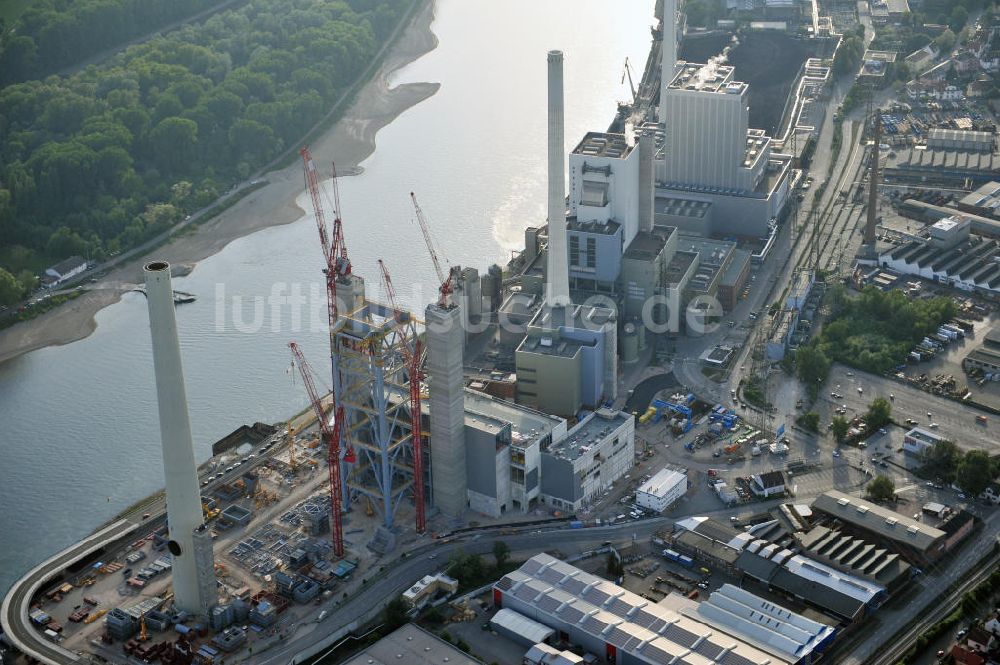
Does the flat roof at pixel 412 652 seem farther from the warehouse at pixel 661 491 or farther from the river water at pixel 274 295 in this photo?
the river water at pixel 274 295

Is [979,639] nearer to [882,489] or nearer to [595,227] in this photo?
[882,489]

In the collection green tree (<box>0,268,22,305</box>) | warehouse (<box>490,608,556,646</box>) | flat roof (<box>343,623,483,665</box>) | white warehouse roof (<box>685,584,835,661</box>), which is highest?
green tree (<box>0,268,22,305</box>)

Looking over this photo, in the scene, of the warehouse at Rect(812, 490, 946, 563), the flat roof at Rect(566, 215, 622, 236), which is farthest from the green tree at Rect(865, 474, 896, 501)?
the flat roof at Rect(566, 215, 622, 236)

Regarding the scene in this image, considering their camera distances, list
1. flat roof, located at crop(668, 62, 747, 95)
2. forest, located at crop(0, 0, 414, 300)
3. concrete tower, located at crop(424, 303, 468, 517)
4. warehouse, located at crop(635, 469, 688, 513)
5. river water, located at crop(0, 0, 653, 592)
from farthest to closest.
Result: forest, located at crop(0, 0, 414, 300)
flat roof, located at crop(668, 62, 747, 95)
river water, located at crop(0, 0, 653, 592)
warehouse, located at crop(635, 469, 688, 513)
concrete tower, located at crop(424, 303, 468, 517)

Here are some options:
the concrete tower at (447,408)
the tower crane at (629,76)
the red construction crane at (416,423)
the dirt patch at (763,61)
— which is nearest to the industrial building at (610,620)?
the red construction crane at (416,423)

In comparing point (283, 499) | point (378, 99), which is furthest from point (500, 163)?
point (283, 499)

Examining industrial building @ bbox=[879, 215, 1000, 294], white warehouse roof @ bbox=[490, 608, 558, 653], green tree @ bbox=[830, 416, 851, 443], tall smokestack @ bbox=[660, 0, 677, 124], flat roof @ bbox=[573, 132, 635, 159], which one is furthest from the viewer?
tall smokestack @ bbox=[660, 0, 677, 124]

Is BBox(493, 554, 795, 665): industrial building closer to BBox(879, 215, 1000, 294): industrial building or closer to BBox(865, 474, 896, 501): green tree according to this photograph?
BBox(865, 474, 896, 501): green tree
